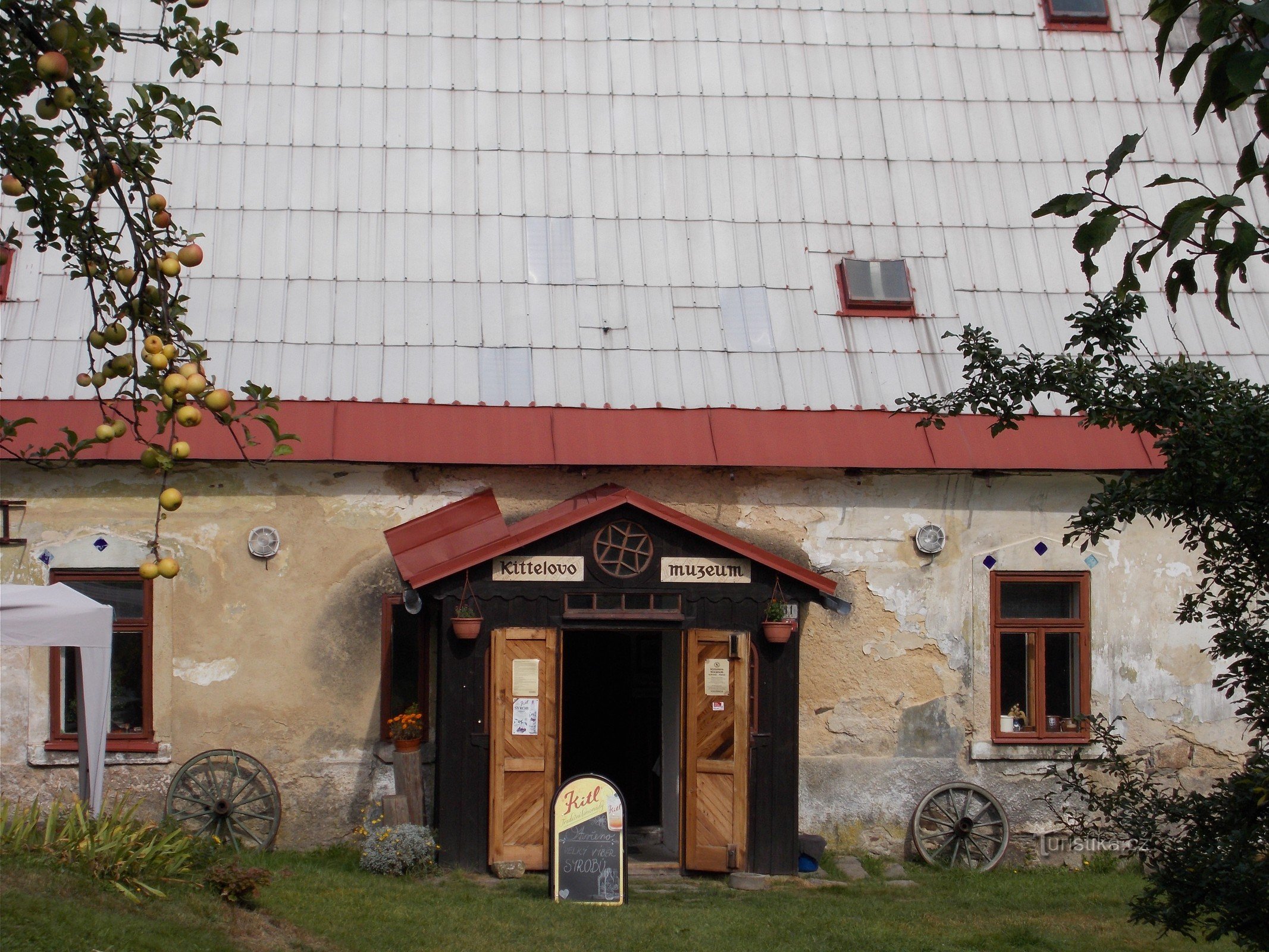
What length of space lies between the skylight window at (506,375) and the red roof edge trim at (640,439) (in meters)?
0.15

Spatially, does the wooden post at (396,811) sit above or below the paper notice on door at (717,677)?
below

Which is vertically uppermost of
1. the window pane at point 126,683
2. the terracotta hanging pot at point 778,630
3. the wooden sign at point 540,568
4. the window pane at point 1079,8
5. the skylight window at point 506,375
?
the window pane at point 1079,8

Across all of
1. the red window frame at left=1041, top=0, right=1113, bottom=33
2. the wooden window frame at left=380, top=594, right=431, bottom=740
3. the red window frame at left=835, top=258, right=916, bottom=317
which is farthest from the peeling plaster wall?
the red window frame at left=1041, top=0, right=1113, bottom=33

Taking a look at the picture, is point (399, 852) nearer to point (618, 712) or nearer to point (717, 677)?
point (717, 677)

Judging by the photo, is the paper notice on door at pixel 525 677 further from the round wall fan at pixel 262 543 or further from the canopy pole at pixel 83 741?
the canopy pole at pixel 83 741

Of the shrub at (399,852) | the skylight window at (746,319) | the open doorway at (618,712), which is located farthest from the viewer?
the open doorway at (618,712)

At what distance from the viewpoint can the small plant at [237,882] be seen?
8.02 metres

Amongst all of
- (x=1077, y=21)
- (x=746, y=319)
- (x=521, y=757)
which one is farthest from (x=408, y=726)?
(x=1077, y=21)

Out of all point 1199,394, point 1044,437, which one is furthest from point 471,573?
point 1199,394

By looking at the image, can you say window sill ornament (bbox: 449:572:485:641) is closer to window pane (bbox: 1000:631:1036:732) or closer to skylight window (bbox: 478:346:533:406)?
skylight window (bbox: 478:346:533:406)

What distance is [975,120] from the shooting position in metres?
13.6

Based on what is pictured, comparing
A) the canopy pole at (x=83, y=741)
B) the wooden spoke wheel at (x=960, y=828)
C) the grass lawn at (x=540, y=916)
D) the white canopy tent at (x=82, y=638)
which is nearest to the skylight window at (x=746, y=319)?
the wooden spoke wheel at (x=960, y=828)

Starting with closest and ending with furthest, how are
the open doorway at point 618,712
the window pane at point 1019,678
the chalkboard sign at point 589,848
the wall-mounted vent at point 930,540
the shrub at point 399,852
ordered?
1. the chalkboard sign at point 589,848
2. the shrub at point 399,852
3. the wall-mounted vent at point 930,540
4. the window pane at point 1019,678
5. the open doorway at point 618,712

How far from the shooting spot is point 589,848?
9133mm
